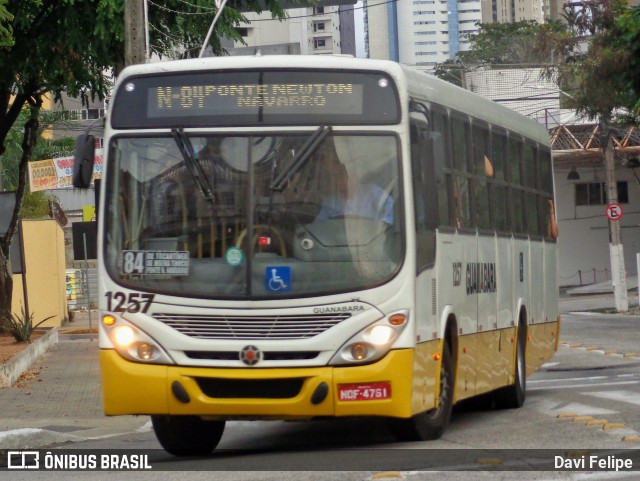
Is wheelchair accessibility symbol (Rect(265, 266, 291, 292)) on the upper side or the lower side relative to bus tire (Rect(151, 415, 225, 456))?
upper

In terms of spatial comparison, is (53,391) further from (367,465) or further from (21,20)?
(367,465)

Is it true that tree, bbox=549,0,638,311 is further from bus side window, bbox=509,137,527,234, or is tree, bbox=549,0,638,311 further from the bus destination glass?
the bus destination glass

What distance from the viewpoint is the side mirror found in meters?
10.9

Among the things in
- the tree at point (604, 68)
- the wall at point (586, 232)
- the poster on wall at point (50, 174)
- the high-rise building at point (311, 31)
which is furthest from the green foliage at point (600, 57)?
the high-rise building at point (311, 31)

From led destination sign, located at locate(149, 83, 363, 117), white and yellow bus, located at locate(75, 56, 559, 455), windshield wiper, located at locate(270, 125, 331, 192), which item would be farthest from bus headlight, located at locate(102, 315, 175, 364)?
led destination sign, located at locate(149, 83, 363, 117)

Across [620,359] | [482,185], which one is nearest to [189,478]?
[482,185]

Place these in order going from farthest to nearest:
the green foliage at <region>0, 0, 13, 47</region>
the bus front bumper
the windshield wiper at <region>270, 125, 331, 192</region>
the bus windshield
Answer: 1. the green foliage at <region>0, 0, 13, 47</region>
2. the windshield wiper at <region>270, 125, 331, 192</region>
3. the bus windshield
4. the bus front bumper

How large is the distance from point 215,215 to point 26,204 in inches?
2039

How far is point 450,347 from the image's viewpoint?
1211 centimetres

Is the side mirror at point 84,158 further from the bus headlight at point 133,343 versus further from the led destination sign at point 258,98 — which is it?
the bus headlight at point 133,343

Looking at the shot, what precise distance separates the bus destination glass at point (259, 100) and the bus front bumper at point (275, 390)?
1.82 metres

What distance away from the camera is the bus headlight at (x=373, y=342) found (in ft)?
33.4

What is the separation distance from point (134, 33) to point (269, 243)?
30.6 ft

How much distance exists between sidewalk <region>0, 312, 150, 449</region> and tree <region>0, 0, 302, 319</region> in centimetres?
511
